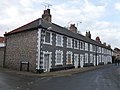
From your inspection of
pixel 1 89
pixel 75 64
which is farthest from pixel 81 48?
pixel 1 89

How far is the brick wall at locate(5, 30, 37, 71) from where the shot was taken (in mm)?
23236

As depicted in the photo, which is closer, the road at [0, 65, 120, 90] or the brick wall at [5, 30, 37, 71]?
the road at [0, 65, 120, 90]

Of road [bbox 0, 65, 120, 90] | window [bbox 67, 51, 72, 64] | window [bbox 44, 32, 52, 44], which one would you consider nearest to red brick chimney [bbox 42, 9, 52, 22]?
window [bbox 44, 32, 52, 44]

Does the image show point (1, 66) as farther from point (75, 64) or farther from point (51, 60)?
point (75, 64)

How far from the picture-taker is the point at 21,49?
25.1 metres

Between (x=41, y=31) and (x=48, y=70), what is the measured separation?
4.88 m

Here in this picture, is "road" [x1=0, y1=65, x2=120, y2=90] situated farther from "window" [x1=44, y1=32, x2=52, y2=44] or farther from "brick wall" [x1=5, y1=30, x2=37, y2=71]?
"window" [x1=44, y1=32, x2=52, y2=44]

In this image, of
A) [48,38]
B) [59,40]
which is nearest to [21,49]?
[48,38]

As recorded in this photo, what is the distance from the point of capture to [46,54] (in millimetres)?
24156

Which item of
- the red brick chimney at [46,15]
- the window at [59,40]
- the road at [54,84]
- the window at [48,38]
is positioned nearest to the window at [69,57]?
the window at [59,40]

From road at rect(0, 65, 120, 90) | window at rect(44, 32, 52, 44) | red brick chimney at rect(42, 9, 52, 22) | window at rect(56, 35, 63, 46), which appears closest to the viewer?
road at rect(0, 65, 120, 90)

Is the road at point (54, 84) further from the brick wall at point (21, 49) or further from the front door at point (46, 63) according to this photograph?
the front door at point (46, 63)

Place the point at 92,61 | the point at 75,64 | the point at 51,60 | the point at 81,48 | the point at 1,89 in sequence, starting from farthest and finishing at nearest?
the point at 92,61
the point at 81,48
the point at 75,64
the point at 51,60
the point at 1,89

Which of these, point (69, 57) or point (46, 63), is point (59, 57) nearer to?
point (46, 63)
